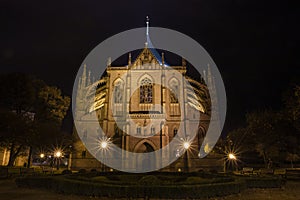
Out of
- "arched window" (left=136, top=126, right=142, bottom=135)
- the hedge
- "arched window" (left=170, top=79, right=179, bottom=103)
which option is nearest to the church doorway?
"arched window" (left=136, top=126, right=142, bottom=135)

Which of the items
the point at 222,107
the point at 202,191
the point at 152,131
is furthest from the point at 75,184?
the point at 222,107

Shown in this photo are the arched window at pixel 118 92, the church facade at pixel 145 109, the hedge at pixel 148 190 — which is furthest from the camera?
the arched window at pixel 118 92

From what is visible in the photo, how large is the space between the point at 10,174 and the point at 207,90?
1567 inches

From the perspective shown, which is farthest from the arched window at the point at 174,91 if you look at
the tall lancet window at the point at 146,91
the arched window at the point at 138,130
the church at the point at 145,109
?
the arched window at the point at 138,130

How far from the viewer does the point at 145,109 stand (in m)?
45.7

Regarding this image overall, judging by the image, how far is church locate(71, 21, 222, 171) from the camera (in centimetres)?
4062

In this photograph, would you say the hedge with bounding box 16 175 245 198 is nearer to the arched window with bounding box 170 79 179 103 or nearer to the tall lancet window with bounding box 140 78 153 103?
the arched window with bounding box 170 79 179 103

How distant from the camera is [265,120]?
3197 cm

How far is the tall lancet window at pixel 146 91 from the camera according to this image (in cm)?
4666

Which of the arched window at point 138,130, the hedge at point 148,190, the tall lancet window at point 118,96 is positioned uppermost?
the tall lancet window at point 118,96

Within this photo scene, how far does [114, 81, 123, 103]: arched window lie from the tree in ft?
30.7

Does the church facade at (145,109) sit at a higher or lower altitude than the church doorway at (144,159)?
higher

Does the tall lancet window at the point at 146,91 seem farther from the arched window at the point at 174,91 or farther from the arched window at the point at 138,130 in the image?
the arched window at the point at 138,130

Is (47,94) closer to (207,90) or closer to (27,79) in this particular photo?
(27,79)
